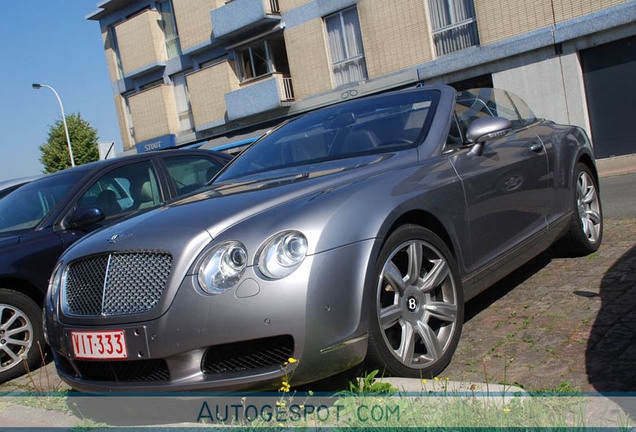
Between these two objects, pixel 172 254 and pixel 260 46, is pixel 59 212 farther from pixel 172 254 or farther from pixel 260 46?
pixel 260 46

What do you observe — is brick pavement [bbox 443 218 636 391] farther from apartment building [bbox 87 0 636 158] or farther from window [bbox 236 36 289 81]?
window [bbox 236 36 289 81]

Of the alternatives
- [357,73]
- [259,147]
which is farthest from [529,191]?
[357,73]

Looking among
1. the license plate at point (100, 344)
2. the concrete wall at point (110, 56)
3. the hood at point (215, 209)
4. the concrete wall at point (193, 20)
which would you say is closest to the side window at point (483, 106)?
the hood at point (215, 209)

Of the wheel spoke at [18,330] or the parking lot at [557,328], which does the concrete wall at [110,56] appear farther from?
the parking lot at [557,328]

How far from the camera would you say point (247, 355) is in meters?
2.73

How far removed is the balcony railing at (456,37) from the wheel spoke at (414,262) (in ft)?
50.6

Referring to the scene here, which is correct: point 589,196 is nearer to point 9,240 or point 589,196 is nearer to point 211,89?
point 9,240

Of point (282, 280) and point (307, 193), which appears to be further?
point (307, 193)

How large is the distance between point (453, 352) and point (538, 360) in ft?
1.39

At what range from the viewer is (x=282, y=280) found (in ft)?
8.70

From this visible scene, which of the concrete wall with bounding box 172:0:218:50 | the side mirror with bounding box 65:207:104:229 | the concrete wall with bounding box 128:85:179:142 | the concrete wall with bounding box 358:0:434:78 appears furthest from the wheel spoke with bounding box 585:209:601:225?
the concrete wall with bounding box 128:85:179:142

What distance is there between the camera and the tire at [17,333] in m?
4.79

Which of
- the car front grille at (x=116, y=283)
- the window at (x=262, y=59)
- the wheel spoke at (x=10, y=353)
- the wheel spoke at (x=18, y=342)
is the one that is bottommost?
the wheel spoke at (x=10, y=353)

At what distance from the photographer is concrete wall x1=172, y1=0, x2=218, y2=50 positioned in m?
24.4
